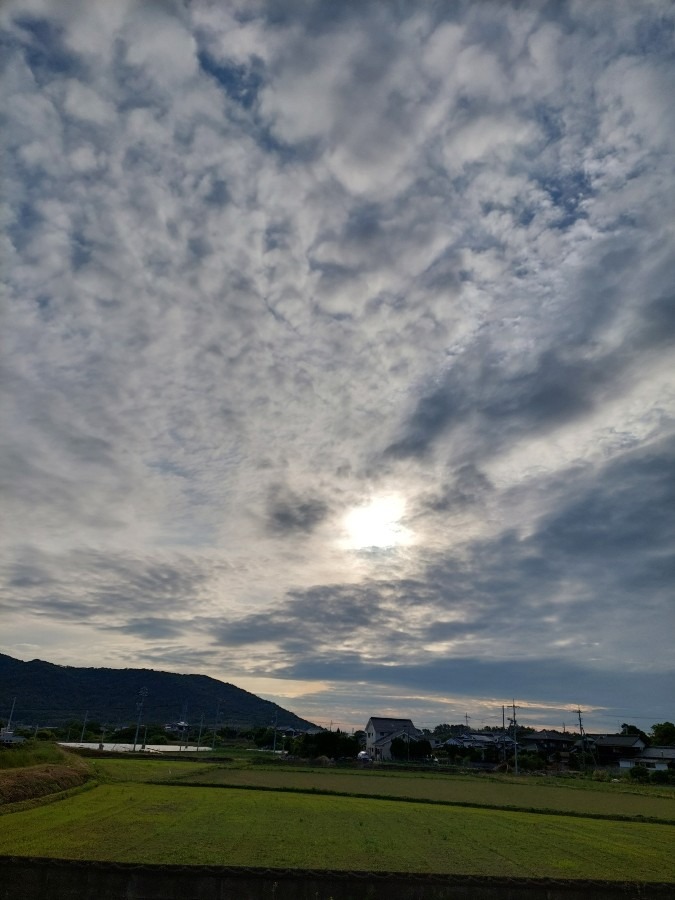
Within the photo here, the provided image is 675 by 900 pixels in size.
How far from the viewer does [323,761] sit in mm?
90562

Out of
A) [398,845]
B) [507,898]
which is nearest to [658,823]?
[398,845]

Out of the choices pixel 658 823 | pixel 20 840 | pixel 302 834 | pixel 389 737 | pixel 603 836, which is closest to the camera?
pixel 20 840

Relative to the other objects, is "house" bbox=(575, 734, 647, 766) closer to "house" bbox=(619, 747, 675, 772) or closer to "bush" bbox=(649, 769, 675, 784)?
"house" bbox=(619, 747, 675, 772)

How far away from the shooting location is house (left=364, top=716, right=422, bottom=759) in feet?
399

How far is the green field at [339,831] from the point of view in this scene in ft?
68.4

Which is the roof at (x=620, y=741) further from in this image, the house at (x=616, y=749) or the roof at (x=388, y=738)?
the roof at (x=388, y=738)

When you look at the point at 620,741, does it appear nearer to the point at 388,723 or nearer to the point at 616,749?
the point at 616,749

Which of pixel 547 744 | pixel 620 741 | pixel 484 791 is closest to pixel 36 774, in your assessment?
pixel 484 791

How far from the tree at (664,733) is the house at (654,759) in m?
19.1

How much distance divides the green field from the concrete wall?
Answer: 14.6 feet

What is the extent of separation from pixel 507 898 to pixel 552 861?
932 cm

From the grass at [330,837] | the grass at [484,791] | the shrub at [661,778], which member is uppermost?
the shrub at [661,778]

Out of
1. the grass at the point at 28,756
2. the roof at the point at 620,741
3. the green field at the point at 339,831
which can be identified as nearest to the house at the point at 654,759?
the roof at the point at 620,741

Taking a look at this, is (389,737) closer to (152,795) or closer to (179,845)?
(152,795)
